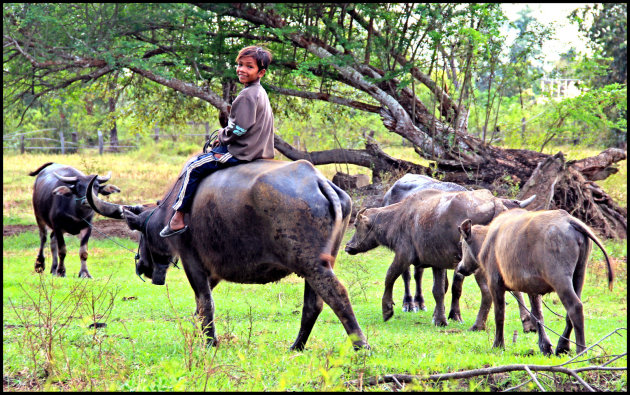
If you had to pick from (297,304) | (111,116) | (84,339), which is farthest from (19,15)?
(84,339)

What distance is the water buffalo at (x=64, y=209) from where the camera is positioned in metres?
11.6

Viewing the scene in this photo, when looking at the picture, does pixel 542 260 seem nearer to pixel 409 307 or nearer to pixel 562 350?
pixel 562 350

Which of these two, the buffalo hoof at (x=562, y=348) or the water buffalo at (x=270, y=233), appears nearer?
the water buffalo at (x=270, y=233)

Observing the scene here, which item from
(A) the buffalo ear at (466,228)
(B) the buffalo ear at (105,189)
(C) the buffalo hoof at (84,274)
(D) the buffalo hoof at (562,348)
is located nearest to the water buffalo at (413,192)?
(A) the buffalo ear at (466,228)

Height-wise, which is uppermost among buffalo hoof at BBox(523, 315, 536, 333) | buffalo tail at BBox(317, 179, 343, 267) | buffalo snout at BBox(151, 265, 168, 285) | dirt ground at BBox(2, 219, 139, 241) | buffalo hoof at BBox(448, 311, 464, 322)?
buffalo tail at BBox(317, 179, 343, 267)

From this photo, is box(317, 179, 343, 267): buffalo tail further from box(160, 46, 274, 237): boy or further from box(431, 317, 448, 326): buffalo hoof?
box(431, 317, 448, 326): buffalo hoof

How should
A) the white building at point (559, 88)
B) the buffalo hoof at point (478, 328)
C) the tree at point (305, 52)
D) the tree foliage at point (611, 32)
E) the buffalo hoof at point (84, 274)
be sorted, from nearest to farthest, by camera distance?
the buffalo hoof at point (478, 328)
the buffalo hoof at point (84, 274)
the tree at point (305, 52)
the white building at point (559, 88)
the tree foliage at point (611, 32)

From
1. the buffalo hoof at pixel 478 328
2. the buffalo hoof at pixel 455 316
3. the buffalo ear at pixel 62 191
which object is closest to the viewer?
the buffalo hoof at pixel 478 328

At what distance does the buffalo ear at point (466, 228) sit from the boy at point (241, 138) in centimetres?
248

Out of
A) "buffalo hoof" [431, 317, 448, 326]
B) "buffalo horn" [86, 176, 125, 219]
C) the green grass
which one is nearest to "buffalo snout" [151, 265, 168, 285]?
the green grass

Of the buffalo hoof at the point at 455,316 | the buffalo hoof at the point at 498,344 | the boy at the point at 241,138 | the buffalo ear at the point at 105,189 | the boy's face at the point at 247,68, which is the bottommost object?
the buffalo hoof at the point at 455,316

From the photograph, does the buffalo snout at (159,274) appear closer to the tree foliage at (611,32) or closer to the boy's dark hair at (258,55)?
the boy's dark hair at (258,55)

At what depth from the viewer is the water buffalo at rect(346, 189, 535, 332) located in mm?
8375

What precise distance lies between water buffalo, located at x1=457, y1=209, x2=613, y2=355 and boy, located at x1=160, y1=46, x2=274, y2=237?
2461mm
